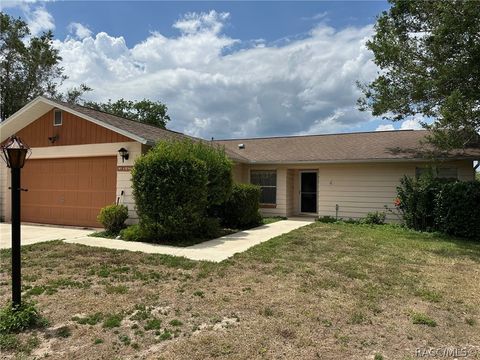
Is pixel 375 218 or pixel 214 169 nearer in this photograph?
pixel 214 169

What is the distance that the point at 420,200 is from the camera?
11.8 m

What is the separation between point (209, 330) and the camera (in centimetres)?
393

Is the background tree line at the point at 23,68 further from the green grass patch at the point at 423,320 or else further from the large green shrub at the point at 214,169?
the green grass patch at the point at 423,320

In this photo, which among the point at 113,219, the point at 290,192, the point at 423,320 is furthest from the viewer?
the point at 290,192

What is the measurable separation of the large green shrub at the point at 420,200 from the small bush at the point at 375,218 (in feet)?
4.42

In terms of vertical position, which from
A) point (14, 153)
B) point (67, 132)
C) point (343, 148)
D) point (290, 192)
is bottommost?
point (290, 192)

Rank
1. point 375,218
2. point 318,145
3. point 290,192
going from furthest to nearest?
point 318,145, point 290,192, point 375,218

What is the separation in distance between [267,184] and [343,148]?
351cm

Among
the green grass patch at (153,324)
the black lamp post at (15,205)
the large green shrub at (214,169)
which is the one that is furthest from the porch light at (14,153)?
the large green shrub at (214,169)

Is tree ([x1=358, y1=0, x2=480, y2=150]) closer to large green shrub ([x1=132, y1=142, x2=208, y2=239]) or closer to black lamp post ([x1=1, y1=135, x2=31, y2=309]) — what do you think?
large green shrub ([x1=132, y1=142, x2=208, y2=239])

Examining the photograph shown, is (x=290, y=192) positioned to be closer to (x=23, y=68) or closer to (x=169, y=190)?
(x=169, y=190)

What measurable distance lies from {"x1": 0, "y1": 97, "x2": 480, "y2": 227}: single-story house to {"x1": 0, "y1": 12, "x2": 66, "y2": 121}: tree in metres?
15.2

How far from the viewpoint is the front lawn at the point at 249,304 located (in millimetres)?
3590

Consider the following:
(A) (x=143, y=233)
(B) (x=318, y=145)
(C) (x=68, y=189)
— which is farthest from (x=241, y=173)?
(A) (x=143, y=233)
